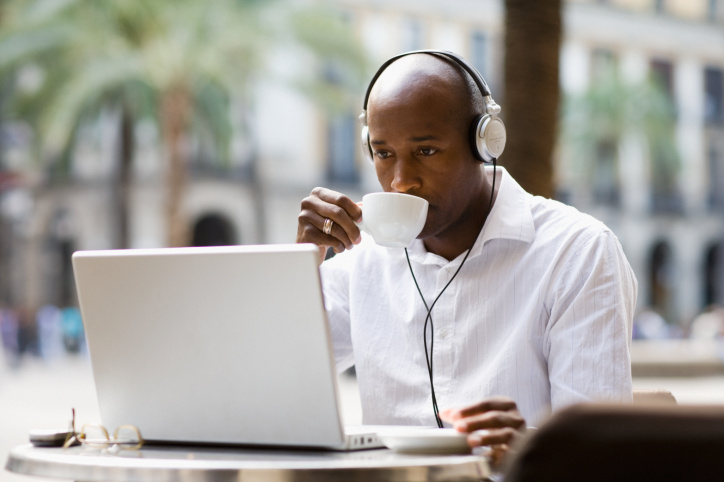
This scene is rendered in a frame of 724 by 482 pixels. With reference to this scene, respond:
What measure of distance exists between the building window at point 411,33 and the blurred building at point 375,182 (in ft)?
0.12

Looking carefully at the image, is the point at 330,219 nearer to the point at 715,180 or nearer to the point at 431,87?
the point at 431,87

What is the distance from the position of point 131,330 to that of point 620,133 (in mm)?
30546

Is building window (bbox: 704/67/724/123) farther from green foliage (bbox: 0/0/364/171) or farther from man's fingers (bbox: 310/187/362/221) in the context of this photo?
man's fingers (bbox: 310/187/362/221)

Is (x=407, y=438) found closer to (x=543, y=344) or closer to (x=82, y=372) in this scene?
(x=543, y=344)

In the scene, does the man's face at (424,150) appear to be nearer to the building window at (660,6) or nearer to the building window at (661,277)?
the building window at (661,277)

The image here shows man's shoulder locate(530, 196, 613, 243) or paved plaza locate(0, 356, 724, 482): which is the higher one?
man's shoulder locate(530, 196, 613, 243)

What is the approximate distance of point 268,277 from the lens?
150 centimetres

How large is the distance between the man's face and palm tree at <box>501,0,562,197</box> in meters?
2.57

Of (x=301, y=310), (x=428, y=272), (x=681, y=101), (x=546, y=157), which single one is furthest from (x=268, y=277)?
(x=681, y=101)

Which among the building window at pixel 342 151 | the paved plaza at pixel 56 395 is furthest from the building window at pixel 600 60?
the paved plaza at pixel 56 395

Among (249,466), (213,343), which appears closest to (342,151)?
(213,343)

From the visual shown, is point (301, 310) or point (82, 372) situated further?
point (82, 372)

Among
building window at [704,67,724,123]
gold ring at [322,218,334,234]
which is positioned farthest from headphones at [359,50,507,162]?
building window at [704,67,724,123]

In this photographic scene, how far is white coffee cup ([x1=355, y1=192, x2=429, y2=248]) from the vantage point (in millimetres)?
1917
